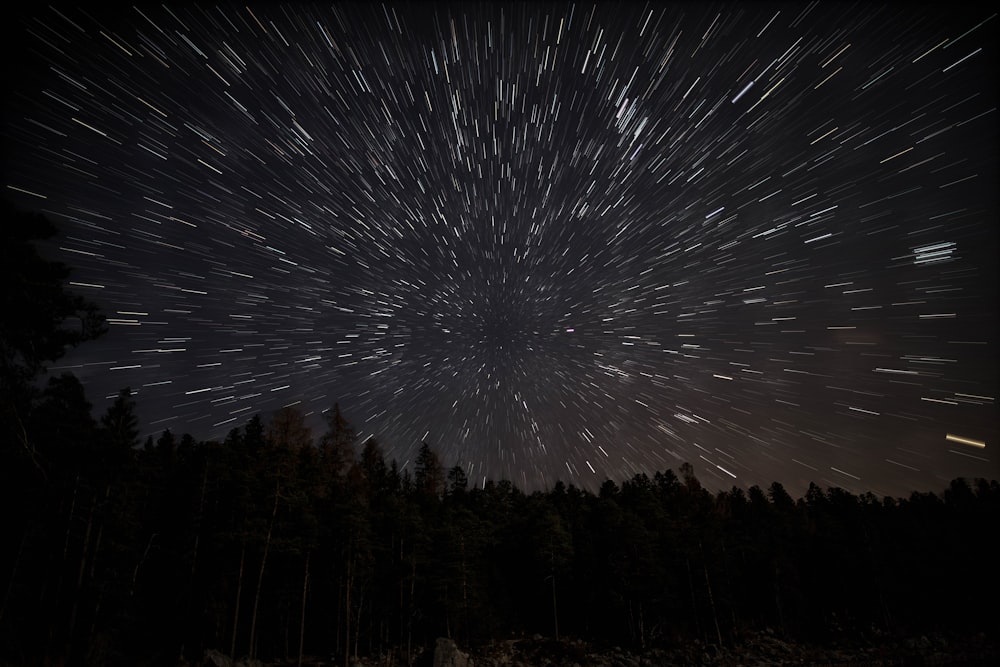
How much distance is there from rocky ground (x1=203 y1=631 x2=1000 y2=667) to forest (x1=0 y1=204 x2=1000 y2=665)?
2.64 meters

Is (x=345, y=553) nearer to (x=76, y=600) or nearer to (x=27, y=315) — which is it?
(x=76, y=600)

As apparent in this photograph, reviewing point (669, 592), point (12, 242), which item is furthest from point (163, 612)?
point (669, 592)

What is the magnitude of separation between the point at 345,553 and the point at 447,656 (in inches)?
411

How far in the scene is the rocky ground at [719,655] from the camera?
1158 inches

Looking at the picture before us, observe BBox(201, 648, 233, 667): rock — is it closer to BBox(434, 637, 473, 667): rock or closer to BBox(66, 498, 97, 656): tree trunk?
BBox(66, 498, 97, 656): tree trunk

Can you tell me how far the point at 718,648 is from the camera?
37031 millimetres

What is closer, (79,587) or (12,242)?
(12,242)

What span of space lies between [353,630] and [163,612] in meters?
16.6

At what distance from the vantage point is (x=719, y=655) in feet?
116

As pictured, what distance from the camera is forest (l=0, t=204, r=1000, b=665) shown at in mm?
21078

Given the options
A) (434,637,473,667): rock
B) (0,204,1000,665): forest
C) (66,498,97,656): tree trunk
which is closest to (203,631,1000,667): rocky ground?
(434,637,473,667): rock

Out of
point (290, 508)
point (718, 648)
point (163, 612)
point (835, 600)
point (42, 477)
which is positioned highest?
point (42, 477)

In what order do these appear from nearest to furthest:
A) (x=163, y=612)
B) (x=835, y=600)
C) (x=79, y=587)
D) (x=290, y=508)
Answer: (x=79, y=587)
(x=290, y=508)
(x=163, y=612)
(x=835, y=600)

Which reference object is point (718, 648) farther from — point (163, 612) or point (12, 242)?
point (12, 242)
